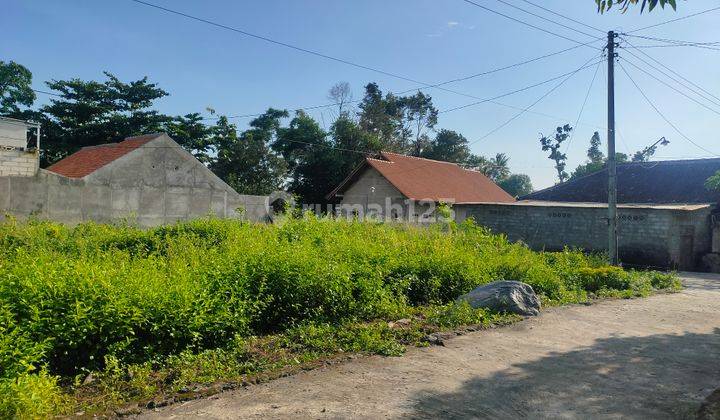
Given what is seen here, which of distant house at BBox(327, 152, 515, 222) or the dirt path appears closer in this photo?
the dirt path

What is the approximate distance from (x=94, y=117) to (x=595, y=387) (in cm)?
3239

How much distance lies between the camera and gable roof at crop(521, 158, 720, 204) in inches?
990

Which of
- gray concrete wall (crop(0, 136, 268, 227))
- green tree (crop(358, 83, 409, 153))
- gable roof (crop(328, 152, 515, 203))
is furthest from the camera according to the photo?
green tree (crop(358, 83, 409, 153))

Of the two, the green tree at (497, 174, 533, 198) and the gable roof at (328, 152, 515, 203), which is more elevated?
the green tree at (497, 174, 533, 198)

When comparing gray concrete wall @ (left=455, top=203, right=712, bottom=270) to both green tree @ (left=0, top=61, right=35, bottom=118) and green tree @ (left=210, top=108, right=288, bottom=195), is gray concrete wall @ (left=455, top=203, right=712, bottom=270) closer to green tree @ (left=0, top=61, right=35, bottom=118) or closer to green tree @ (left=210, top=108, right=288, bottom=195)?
green tree @ (left=210, top=108, right=288, bottom=195)

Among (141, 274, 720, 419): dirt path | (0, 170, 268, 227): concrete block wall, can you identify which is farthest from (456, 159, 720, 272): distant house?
(141, 274, 720, 419): dirt path

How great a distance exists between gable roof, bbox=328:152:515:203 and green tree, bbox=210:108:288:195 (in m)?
7.13

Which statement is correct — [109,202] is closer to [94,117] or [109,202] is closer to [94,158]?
[94,158]

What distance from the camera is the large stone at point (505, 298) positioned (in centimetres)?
771

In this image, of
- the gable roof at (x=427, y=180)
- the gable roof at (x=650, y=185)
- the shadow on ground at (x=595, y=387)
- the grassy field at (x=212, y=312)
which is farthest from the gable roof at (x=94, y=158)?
the gable roof at (x=650, y=185)

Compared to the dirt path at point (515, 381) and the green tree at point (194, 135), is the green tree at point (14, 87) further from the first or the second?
the dirt path at point (515, 381)

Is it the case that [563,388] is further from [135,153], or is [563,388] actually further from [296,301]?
[135,153]

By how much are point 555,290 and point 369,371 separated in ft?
19.0

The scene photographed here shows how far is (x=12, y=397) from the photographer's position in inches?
138
